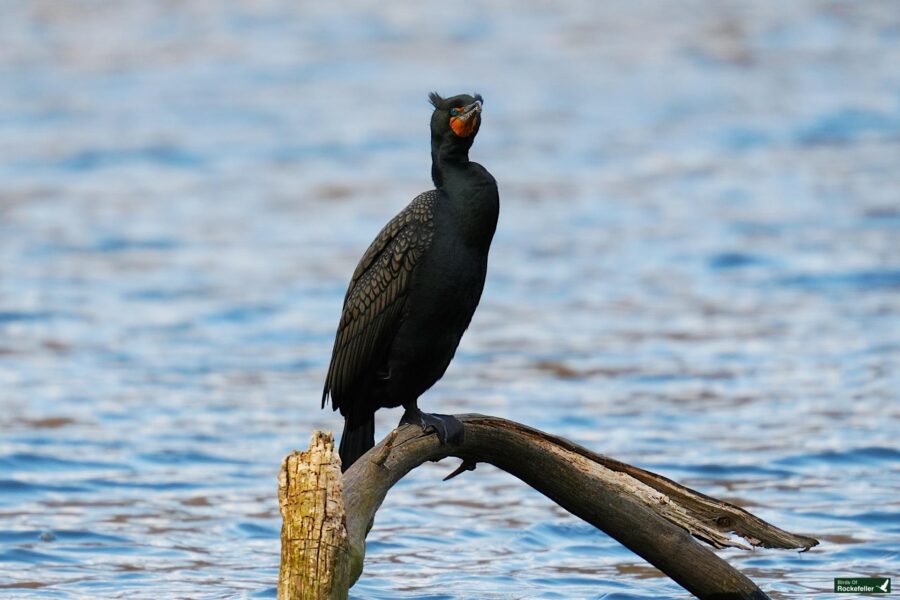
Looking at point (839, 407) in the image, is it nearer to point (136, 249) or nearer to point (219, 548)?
point (219, 548)

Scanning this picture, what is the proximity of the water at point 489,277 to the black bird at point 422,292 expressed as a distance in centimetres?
164

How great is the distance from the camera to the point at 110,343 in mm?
13180

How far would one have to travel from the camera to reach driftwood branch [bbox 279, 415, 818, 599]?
17.9ft

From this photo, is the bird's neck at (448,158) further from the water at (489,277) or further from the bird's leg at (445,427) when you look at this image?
the water at (489,277)

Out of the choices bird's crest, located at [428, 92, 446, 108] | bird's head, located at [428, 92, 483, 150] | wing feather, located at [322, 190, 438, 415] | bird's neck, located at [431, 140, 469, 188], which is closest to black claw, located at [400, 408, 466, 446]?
wing feather, located at [322, 190, 438, 415]

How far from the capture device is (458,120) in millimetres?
5594

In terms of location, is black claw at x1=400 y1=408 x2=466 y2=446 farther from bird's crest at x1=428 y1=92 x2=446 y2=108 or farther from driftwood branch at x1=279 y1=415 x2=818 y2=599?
bird's crest at x1=428 y1=92 x2=446 y2=108

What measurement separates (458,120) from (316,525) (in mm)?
1607

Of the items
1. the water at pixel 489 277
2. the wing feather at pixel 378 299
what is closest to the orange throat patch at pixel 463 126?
the wing feather at pixel 378 299

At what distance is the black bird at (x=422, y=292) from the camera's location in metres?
5.59

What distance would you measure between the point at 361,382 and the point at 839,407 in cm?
571

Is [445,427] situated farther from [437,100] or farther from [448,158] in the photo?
[437,100]

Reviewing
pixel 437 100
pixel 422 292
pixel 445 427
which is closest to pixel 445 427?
pixel 445 427

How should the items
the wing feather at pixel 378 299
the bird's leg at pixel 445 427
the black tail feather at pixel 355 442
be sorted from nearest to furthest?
the bird's leg at pixel 445 427 → the wing feather at pixel 378 299 → the black tail feather at pixel 355 442
